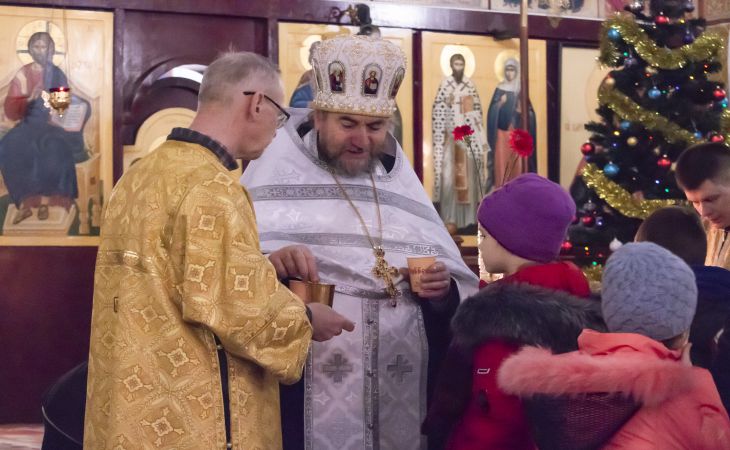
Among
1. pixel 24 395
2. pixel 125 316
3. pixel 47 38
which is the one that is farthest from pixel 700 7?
pixel 125 316

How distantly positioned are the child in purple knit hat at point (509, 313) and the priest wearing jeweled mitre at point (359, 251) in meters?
0.46

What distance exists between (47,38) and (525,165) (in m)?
3.62

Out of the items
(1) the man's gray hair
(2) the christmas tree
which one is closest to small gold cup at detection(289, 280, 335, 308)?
(1) the man's gray hair

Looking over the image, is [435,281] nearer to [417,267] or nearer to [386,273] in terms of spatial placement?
[417,267]

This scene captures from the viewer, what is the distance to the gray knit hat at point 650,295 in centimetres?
250

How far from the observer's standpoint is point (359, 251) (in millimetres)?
3799

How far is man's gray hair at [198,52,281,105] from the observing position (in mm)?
3127

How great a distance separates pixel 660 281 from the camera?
251 cm

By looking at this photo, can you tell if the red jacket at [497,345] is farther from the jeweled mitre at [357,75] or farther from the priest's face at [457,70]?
the priest's face at [457,70]

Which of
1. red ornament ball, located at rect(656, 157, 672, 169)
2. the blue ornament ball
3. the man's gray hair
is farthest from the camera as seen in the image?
the blue ornament ball

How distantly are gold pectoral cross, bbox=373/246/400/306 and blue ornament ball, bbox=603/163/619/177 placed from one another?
170 inches

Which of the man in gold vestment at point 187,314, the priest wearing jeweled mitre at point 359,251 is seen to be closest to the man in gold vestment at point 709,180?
the priest wearing jeweled mitre at point 359,251

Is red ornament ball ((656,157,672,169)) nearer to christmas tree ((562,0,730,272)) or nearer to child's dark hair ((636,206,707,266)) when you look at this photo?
christmas tree ((562,0,730,272))

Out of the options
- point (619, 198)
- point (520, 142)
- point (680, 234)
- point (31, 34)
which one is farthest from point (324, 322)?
point (31, 34)
